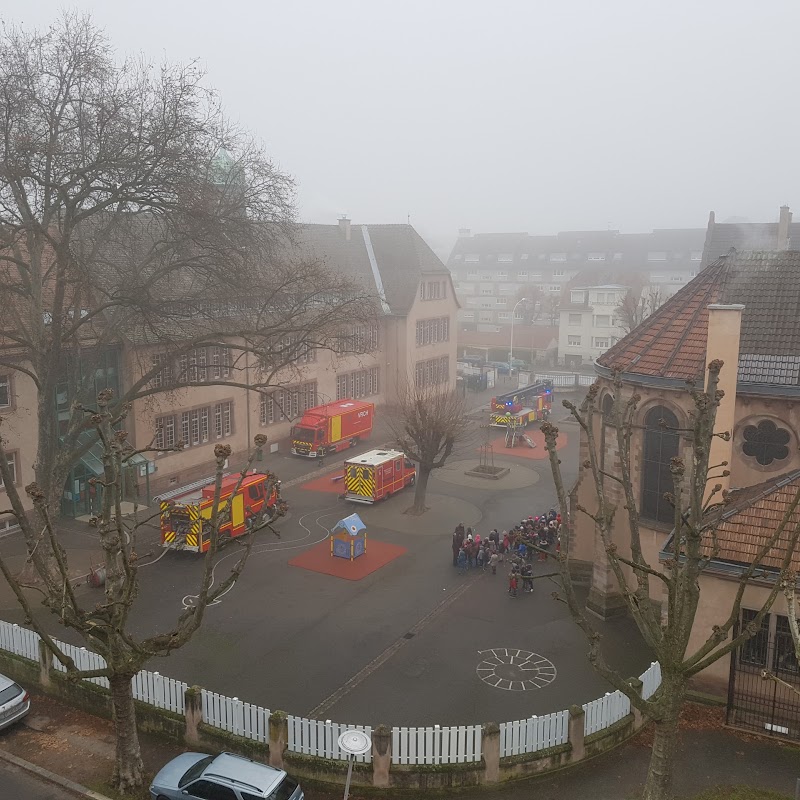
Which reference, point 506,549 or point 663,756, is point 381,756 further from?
point 506,549

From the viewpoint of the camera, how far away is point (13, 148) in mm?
22281

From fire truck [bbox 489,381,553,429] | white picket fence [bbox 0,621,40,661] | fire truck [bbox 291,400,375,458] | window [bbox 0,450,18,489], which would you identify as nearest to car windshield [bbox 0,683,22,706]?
white picket fence [bbox 0,621,40,661]

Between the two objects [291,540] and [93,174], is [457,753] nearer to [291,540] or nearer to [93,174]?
[291,540]

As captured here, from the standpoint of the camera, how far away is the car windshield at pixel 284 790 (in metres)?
13.5

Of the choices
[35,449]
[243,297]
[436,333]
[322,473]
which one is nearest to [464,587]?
[243,297]

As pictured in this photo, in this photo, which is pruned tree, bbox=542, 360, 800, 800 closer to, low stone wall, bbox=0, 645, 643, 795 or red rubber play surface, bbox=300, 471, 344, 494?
low stone wall, bbox=0, 645, 643, 795

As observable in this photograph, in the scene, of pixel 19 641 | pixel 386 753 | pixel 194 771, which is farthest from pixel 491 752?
pixel 19 641

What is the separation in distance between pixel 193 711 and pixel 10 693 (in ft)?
14.4

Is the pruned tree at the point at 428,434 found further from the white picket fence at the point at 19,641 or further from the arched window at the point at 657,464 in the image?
the white picket fence at the point at 19,641

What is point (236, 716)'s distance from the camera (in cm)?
1573

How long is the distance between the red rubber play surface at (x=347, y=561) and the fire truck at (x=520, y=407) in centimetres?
1959

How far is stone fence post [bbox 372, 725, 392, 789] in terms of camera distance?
1456 cm

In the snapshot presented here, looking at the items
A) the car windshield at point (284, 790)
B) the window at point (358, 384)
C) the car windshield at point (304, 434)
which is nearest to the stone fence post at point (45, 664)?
the car windshield at point (284, 790)

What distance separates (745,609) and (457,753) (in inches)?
301
